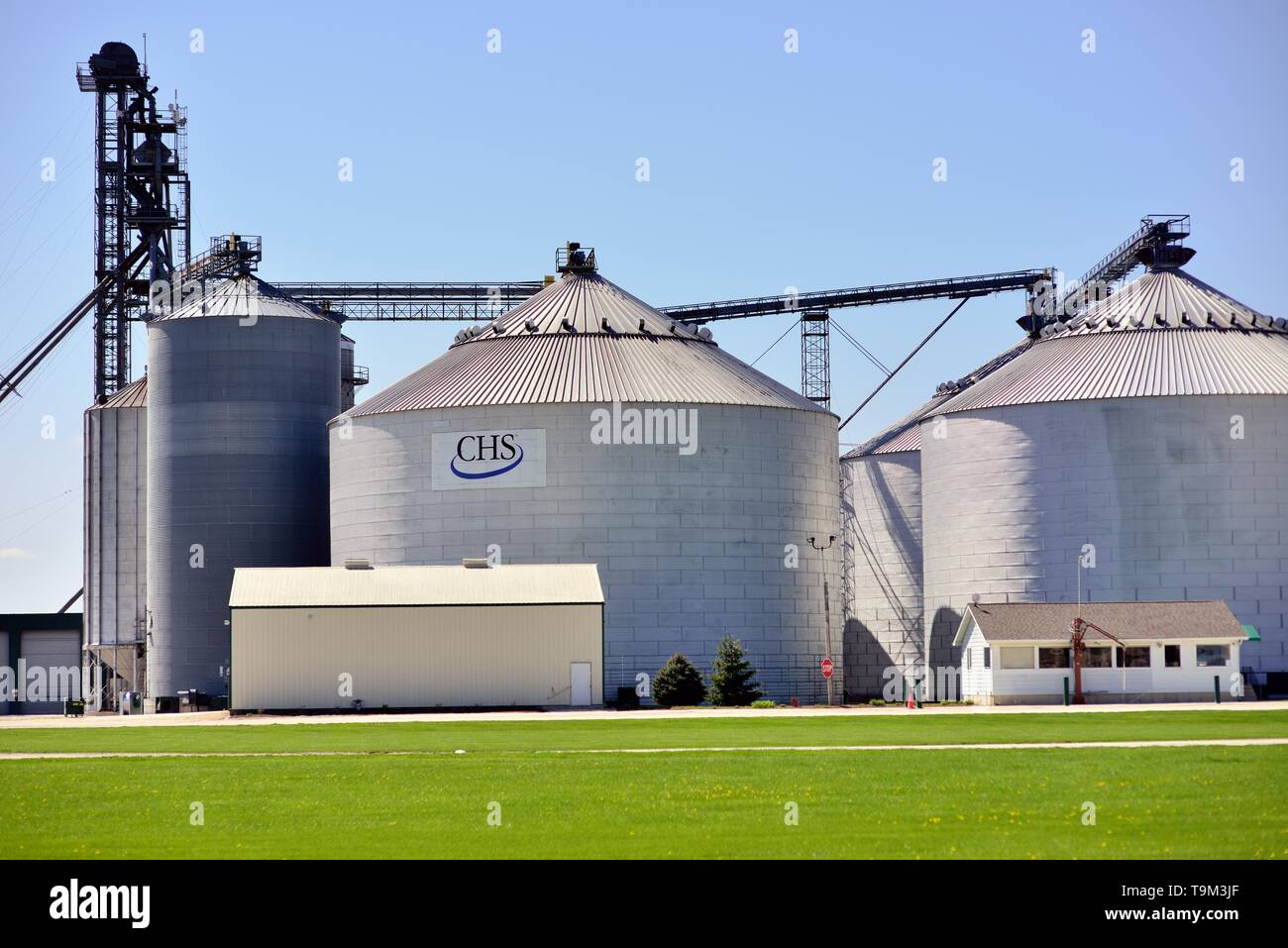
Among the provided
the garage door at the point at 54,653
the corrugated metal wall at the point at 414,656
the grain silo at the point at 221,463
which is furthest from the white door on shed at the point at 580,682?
the garage door at the point at 54,653

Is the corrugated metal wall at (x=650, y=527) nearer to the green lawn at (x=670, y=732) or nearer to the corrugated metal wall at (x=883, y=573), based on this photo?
the corrugated metal wall at (x=883, y=573)

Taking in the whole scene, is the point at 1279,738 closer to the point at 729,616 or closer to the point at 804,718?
the point at 804,718

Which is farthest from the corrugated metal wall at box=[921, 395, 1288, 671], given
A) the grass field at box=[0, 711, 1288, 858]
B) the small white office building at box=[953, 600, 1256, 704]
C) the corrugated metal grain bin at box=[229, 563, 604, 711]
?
the grass field at box=[0, 711, 1288, 858]

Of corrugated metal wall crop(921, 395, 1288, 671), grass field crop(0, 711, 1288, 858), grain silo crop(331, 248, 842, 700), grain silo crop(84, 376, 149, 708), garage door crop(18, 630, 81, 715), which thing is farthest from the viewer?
garage door crop(18, 630, 81, 715)

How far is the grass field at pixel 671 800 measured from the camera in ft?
87.0

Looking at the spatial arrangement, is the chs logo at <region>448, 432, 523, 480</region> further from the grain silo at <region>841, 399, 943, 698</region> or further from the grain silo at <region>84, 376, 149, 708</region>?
the grain silo at <region>841, 399, 943, 698</region>

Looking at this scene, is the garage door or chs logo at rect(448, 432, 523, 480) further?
the garage door

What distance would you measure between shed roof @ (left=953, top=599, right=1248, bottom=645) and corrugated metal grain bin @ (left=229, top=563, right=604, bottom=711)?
60.8ft

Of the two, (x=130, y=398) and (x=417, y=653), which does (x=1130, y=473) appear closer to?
(x=417, y=653)

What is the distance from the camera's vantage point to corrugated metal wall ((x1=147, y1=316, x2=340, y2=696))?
99.9m

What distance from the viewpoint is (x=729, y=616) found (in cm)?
8975
